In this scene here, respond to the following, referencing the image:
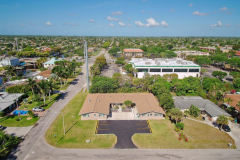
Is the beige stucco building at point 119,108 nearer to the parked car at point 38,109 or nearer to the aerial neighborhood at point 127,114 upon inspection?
the aerial neighborhood at point 127,114

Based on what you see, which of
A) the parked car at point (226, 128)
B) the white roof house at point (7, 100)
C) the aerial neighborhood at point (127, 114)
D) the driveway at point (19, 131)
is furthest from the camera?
the white roof house at point (7, 100)

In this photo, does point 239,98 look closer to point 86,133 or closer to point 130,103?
point 130,103

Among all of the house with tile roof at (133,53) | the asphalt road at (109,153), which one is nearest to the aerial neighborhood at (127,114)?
the asphalt road at (109,153)

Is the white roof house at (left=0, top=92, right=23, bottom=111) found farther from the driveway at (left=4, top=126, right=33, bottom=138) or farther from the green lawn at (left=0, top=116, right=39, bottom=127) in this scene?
the driveway at (left=4, top=126, right=33, bottom=138)

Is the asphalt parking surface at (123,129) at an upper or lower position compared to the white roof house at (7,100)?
lower

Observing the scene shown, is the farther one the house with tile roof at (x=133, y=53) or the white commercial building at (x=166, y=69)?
the house with tile roof at (x=133, y=53)

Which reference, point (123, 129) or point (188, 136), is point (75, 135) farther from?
point (188, 136)

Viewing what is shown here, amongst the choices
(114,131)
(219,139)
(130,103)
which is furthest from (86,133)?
(219,139)
